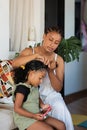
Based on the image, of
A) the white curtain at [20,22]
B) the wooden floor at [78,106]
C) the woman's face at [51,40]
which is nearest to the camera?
the woman's face at [51,40]

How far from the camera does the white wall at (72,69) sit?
470 centimetres

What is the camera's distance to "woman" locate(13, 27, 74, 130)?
2283mm

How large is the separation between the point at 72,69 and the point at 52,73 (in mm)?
2602

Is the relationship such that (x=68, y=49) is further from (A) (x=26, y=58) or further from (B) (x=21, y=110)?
(B) (x=21, y=110)

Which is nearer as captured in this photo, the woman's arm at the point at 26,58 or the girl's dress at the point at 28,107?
the girl's dress at the point at 28,107

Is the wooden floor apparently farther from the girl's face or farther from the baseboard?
the girl's face

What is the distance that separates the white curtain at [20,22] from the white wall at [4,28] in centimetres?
39

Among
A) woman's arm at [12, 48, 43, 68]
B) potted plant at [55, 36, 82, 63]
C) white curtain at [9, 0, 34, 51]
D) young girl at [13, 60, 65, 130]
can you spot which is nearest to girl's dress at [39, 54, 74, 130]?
young girl at [13, 60, 65, 130]

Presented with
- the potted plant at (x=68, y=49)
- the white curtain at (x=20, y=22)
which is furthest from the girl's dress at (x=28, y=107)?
the white curtain at (x=20, y=22)

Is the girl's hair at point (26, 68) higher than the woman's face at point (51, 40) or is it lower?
lower

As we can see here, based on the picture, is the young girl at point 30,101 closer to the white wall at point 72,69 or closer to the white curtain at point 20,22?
the white curtain at point 20,22

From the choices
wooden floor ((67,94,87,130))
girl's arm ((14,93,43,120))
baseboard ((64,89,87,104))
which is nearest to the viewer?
girl's arm ((14,93,43,120))

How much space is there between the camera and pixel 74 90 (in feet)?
16.4

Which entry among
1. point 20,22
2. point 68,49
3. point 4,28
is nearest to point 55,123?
point 68,49
